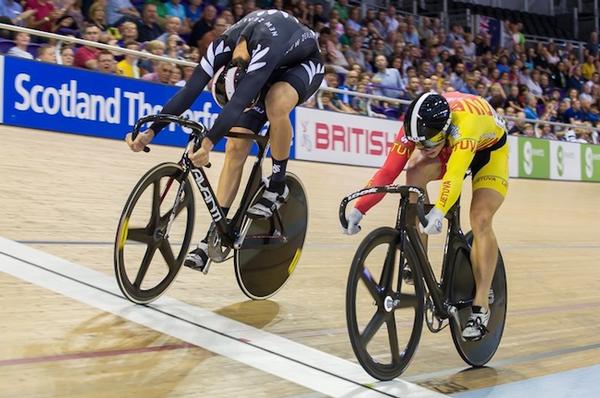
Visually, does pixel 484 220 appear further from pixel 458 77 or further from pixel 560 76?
pixel 560 76

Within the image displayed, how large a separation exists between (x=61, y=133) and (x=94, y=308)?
15.7 ft

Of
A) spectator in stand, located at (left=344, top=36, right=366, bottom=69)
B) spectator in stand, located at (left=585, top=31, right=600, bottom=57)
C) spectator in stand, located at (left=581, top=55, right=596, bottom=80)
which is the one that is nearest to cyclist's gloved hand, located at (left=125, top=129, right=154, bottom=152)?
spectator in stand, located at (left=344, top=36, right=366, bottom=69)

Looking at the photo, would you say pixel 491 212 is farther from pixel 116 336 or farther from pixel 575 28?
pixel 575 28

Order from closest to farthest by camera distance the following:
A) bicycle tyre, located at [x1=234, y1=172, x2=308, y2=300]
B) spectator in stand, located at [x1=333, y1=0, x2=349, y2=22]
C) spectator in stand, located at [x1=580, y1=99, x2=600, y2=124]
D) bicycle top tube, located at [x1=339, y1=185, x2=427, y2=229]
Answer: bicycle top tube, located at [x1=339, y1=185, x2=427, y2=229]
bicycle tyre, located at [x1=234, y1=172, x2=308, y2=300]
spectator in stand, located at [x1=333, y1=0, x2=349, y2=22]
spectator in stand, located at [x1=580, y1=99, x2=600, y2=124]

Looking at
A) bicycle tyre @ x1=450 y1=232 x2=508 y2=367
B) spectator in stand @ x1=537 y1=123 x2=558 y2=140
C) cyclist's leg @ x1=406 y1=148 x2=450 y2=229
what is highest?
spectator in stand @ x1=537 y1=123 x2=558 y2=140

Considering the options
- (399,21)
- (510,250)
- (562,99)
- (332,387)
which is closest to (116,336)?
(332,387)

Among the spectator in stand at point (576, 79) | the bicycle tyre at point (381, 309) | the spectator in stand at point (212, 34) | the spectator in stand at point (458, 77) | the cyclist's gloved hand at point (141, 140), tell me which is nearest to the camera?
the bicycle tyre at point (381, 309)

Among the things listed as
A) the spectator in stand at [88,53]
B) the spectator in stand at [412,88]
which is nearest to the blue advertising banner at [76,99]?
the spectator in stand at [88,53]

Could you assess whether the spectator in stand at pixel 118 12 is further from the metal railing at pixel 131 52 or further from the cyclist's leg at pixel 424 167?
the cyclist's leg at pixel 424 167

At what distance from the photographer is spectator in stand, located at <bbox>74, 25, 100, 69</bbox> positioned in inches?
306

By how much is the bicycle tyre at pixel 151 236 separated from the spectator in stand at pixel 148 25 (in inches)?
216

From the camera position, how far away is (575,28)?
2144 cm

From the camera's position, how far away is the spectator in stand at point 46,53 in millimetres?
7469

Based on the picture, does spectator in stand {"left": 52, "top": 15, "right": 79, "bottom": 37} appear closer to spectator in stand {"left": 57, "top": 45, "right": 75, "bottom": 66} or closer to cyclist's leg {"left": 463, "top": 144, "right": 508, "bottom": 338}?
spectator in stand {"left": 57, "top": 45, "right": 75, "bottom": 66}
